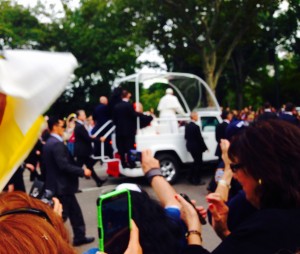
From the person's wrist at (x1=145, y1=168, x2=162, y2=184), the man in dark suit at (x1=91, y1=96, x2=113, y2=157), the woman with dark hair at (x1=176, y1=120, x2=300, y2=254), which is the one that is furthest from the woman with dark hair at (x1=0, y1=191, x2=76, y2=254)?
the man in dark suit at (x1=91, y1=96, x2=113, y2=157)

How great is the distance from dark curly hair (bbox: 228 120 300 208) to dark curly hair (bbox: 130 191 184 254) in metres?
0.39

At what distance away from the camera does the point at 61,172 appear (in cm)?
509

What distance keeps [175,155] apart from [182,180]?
2.31 feet

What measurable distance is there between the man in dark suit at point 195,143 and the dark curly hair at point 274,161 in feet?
22.2

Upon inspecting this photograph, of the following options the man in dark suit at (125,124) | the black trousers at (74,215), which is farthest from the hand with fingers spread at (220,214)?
the man in dark suit at (125,124)

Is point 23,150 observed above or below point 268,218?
above

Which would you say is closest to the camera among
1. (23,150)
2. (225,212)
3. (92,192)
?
(23,150)

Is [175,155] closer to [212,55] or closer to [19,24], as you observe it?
[212,55]

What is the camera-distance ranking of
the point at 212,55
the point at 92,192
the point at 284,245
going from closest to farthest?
the point at 284,245 → the point at 92,192 → the point at 212,55

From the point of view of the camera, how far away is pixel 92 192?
8.67m

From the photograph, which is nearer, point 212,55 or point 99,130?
point 99,130

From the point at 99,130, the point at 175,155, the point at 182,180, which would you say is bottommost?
the point at 182,180

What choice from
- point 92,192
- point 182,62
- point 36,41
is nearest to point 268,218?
point 92,192

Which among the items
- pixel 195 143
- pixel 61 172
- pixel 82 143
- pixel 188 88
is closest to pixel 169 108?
pixel 195 143
